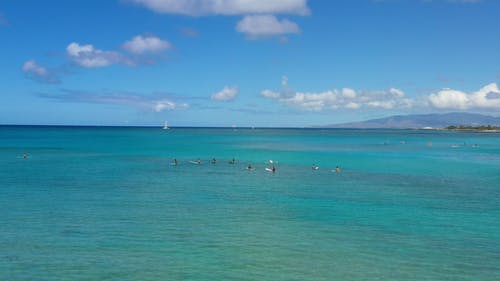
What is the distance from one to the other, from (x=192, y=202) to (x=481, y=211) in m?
19.7

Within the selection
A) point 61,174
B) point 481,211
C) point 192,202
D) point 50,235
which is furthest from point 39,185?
point 481,211

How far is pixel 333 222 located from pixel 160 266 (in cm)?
1205

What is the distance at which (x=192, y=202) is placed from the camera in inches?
1380

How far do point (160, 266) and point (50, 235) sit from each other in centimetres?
778

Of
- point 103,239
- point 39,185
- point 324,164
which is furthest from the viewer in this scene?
point 324,164

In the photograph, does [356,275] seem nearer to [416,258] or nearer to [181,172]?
[416,258]

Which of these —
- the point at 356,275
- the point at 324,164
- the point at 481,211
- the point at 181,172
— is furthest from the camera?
the point at 324,164

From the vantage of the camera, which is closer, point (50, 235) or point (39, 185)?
point (50, 235)

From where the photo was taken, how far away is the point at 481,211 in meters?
32.6

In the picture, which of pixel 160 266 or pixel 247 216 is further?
pixel 247 216

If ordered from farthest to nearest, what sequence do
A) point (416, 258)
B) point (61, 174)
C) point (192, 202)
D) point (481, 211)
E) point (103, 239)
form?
1. point (61, 174)
2. point (192, 202)
3. point (481, 211)
4. point (103, 239)
5. point (416, 258)

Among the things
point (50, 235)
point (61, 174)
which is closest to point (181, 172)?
point (61, 174)

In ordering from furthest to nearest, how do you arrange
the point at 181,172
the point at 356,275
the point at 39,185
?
the point at 181,172, the point at 39,185, the point at 356,275

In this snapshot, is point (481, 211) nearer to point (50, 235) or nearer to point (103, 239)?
point (103, 239)
